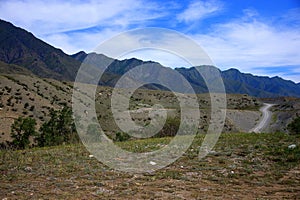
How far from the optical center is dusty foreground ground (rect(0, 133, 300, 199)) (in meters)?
8.55

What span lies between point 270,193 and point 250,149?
6.76 m

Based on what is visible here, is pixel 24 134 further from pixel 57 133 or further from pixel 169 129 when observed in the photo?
pixel 169 129

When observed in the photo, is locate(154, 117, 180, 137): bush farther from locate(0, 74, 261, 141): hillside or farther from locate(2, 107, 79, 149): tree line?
locate(2, 107, 79, 149): tree line

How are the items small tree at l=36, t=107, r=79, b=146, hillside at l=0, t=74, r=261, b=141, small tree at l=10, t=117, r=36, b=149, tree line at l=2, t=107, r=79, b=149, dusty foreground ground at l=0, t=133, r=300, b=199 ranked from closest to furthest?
dusty foreground ground at l=0, t=133, r=300, b=199
small tree at l=10, t=117, r=36, b=149
tree line at l=2, t=107, r=79, b=149
small tree at l=36, t=107, r=79, b=146
hillside at l=0, t=74, r=261, b=141

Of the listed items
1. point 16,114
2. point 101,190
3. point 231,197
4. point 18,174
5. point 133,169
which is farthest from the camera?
point 16,114

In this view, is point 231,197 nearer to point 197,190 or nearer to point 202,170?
point 197,190

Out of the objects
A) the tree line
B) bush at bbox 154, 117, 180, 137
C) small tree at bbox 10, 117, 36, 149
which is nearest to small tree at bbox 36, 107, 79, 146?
the tree line

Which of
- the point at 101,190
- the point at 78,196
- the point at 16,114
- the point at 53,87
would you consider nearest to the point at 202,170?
the point at 101,190

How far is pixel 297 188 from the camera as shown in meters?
9.15

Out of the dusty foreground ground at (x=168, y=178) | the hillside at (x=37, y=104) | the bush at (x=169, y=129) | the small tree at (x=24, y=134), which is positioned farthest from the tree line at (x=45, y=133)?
the dusty foreground ground at (x=168, y=178)

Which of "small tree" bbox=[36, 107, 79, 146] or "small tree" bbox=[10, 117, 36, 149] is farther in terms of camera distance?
"small tree" bbox=[36, 107, 79, 146]

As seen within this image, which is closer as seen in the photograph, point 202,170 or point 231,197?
point 231,197

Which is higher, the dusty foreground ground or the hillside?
the hillside

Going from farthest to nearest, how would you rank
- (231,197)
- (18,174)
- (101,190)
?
1. (18,174)
2. (101,190)
3. (231,197)
